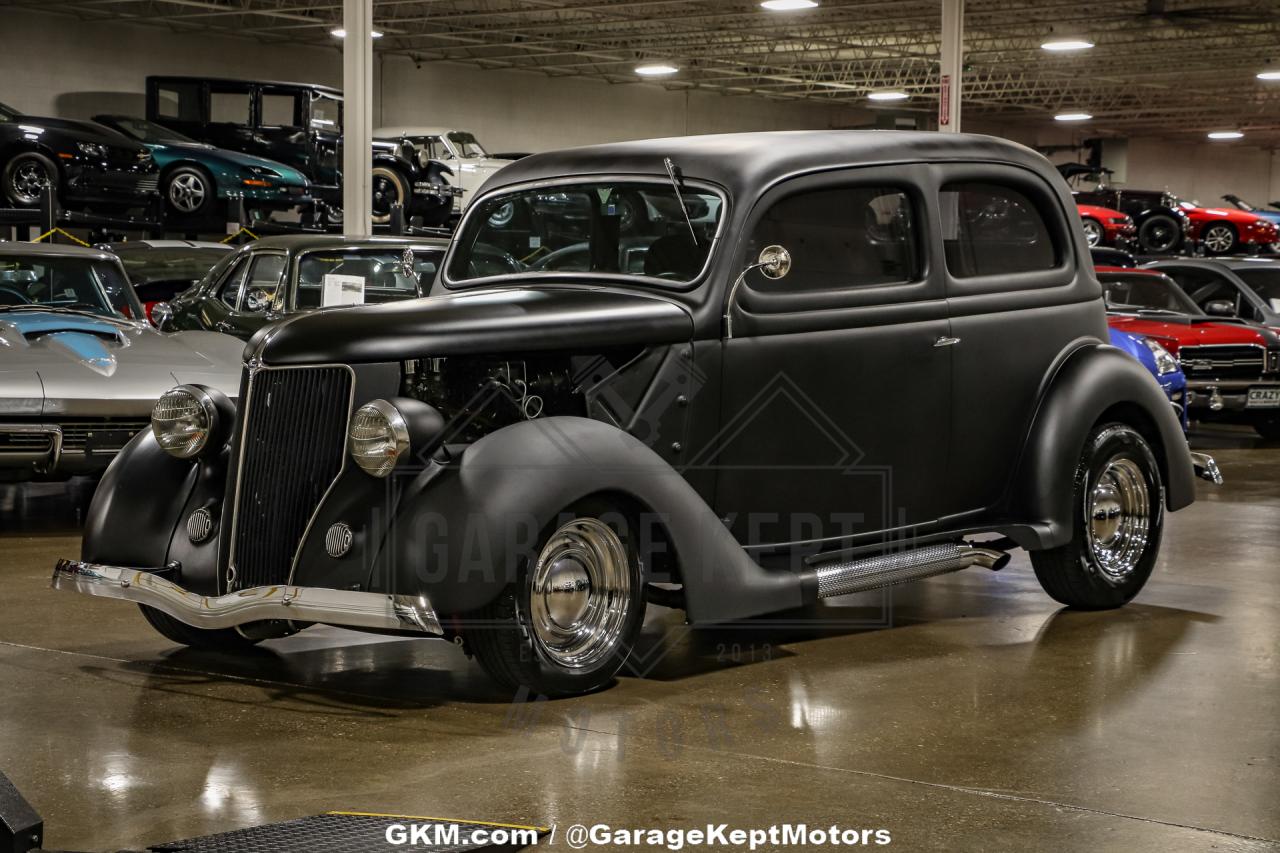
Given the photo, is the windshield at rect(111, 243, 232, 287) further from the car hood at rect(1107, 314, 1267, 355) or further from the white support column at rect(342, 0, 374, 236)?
the car hood at rect(1107, 314, 1267, 355)

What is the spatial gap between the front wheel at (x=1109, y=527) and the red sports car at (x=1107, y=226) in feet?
63.3

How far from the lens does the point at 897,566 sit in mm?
5832

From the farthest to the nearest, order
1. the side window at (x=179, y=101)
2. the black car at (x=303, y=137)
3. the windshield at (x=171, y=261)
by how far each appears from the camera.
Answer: the side window at (x=179, y=101) → the black car at (x=303, y=137) → the windshield at (x=171, y=261)

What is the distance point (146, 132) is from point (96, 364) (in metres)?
12.6

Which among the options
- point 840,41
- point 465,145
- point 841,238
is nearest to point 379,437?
point 841,238

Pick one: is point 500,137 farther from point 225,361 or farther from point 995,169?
point 995,169

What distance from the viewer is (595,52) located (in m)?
32.7

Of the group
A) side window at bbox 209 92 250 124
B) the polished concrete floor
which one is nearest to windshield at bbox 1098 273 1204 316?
the polished concrete floor

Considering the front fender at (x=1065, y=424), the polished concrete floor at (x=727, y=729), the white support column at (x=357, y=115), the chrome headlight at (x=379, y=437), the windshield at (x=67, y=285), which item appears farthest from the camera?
the white support column at (x=357, y=115)

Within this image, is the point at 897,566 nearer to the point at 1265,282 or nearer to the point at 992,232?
the point at 992,232

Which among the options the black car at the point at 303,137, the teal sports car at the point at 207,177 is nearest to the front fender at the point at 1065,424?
the teal sports car at the point at 207,177

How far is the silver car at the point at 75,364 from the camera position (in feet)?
26.9

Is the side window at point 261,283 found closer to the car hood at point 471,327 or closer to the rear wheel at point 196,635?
the rear wheel at point 196,635

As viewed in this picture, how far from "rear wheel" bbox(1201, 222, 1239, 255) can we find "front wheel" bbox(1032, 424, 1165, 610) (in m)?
21.0
